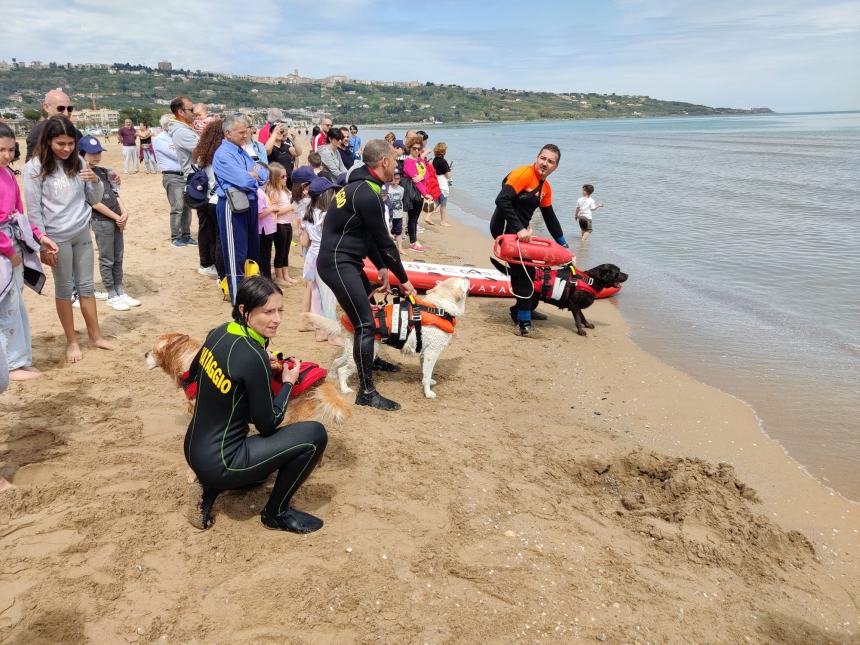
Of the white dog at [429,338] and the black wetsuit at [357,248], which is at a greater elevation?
the black wetsuit at [357,248]

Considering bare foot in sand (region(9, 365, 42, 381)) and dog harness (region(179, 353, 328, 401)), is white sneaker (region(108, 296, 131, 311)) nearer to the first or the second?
bare foot in sand (region(9, 365, 42, 381))

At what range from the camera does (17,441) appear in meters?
4.39

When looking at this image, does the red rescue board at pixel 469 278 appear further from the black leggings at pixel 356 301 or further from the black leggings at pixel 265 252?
the black leggings at pixel 356 301

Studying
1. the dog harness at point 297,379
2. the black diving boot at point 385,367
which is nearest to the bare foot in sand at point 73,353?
the dog harness at point 297,379

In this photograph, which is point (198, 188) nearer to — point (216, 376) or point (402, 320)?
point (402, 320)

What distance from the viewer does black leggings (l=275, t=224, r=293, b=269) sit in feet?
28.1

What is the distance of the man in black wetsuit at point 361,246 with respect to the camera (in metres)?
4.91

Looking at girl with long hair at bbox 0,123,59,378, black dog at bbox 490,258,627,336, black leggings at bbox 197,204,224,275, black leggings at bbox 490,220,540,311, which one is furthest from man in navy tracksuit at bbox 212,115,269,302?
black dog at bbox 490,258,627,336

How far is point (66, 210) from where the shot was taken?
545cm

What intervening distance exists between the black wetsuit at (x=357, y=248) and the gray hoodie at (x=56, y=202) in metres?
2.66

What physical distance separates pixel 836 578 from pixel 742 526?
61cm

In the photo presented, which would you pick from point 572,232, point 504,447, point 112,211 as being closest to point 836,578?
point 504,447

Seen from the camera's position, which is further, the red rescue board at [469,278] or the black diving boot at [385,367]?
the red rescue board at [469,278]

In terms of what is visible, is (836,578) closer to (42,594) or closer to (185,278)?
(42,594)
